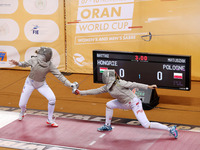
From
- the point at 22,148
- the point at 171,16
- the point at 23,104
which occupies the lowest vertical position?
the point at 22,148

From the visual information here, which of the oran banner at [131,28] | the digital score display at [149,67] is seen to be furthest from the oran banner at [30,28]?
the digital score display at [149,67]

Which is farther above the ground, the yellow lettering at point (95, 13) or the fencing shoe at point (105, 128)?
the yellow lettering at point (95, 13)

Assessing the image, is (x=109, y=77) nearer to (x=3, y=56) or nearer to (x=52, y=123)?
(x=52, y=123)

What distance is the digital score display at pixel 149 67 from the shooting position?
8820 mm

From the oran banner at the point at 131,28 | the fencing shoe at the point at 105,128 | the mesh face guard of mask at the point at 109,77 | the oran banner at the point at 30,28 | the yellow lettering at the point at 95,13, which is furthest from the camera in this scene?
the oran banner at the point at 30,28

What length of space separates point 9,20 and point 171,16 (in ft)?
18.1

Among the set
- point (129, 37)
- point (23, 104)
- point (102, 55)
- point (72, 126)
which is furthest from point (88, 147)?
point (129, 37)

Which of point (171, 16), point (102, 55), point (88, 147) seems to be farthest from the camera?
point (171, 16)

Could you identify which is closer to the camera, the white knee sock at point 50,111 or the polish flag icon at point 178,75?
the white knee sock at point 50,111

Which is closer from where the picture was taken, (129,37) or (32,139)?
(32,139)

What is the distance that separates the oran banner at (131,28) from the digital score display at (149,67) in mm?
2410

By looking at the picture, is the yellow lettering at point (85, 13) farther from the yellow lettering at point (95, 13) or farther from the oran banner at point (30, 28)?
the oran banner at point (30, 28)

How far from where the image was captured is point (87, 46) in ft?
40.3

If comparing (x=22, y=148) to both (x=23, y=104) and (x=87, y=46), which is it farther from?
(x=87, y=46)
